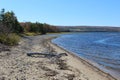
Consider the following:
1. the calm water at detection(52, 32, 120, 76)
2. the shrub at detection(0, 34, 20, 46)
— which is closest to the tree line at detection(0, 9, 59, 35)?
the shrub at detection(0, 34, 20, 46)

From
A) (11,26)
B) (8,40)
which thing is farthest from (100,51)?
(11,26)

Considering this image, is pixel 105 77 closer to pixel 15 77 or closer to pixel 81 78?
pixel 81 78

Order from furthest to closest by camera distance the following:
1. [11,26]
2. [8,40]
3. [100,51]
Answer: [11,26] → [100,51] → [8,40]

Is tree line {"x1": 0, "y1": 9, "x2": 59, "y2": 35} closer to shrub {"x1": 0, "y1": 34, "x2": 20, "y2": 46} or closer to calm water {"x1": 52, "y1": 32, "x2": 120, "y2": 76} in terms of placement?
shrub {"x1": 0, "y1": 34, "x2": 20, "y2": 46}

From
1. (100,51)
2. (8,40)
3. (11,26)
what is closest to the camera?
(8,40)

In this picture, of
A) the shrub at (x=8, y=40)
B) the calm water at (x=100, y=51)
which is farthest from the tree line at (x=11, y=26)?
the calm water at (x=100, y=51)

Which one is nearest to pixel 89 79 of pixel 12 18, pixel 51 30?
pixel 12 18

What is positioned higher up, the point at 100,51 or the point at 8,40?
the point at 8,40

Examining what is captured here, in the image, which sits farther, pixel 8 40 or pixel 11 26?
pixel 11 26

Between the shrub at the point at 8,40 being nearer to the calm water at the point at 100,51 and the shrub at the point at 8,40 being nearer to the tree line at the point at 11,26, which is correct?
the tree line at the point at 11,26

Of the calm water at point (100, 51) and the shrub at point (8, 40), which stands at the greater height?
the shrub at point (8, 40)

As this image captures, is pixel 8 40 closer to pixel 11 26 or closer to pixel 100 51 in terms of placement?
pixel 100 51

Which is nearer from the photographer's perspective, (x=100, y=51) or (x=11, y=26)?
(x=100, y=51)

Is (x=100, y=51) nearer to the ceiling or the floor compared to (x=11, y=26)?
nearer to the floor
